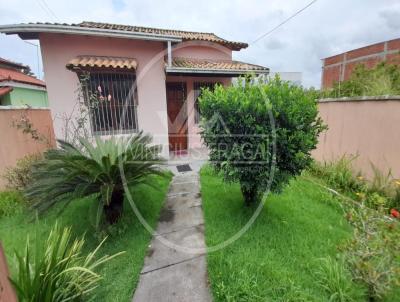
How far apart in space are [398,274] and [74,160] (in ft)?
13.6

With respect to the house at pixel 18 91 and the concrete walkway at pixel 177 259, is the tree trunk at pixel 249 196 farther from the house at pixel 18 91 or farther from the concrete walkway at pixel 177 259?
the house at pixel 18 91

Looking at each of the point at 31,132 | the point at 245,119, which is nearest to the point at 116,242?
the point at 245,119

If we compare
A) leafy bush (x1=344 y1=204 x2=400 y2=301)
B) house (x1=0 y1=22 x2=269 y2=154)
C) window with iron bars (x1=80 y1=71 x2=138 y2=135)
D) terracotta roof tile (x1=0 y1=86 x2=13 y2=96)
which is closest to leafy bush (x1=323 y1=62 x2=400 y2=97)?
house (x1=0 y1=22 x2=269 y2=154)

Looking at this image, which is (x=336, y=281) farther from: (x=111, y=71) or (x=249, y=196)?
(x=111, y=71)

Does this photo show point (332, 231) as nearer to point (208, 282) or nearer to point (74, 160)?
point (208, 282)

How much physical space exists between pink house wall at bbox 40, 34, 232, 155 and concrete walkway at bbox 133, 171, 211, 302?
336 centimetres

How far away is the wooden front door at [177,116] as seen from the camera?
787 centimetres

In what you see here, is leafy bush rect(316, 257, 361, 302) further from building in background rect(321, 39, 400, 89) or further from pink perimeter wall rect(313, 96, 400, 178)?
building in background rect(321, 39, 400, 89)

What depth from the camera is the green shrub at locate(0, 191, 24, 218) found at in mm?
4270

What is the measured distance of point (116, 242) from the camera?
323 cm

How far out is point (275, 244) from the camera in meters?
3.12

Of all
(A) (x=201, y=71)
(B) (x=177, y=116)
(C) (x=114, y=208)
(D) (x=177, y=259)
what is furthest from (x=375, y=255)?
(B) (x=177, y=116)

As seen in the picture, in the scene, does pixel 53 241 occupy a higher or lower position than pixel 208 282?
higher

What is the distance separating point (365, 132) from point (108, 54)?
735 centimetres
